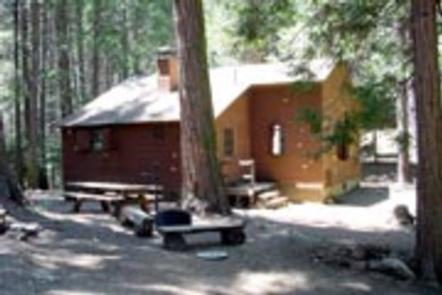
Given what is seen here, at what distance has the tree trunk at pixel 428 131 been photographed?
32.4 ft

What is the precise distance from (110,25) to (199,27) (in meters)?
24.6

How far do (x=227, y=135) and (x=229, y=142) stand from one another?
28cm

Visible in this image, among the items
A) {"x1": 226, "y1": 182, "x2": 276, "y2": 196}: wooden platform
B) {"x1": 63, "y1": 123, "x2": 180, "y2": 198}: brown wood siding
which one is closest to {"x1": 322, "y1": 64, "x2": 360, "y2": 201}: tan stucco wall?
{"x1": 226, "y1": 182, "x2": 276, "y2": 196}: wooden platform

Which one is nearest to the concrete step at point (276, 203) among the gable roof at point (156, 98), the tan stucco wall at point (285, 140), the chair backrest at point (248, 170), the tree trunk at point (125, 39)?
the chair backrest at point (248, 170)

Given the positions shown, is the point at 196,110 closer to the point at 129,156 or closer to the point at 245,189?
the point at 245,189

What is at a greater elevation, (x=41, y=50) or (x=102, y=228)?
(x=41, y=50)

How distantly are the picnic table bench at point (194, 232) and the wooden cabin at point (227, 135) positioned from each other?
9.11 metres

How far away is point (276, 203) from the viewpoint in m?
20.1

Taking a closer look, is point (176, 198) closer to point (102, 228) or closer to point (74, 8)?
A: point (102, 228)

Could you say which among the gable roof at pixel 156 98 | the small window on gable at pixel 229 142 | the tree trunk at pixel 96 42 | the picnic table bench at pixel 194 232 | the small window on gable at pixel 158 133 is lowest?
the picnic table bench at pixel 194 232

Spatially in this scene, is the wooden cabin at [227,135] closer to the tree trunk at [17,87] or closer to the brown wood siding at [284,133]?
the brown wood siding at [284,133]

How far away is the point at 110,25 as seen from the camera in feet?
124

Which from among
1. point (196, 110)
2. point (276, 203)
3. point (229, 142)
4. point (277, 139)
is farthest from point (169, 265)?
point (277, 139)

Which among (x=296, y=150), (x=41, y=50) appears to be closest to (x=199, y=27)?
(x=296, y=150)
